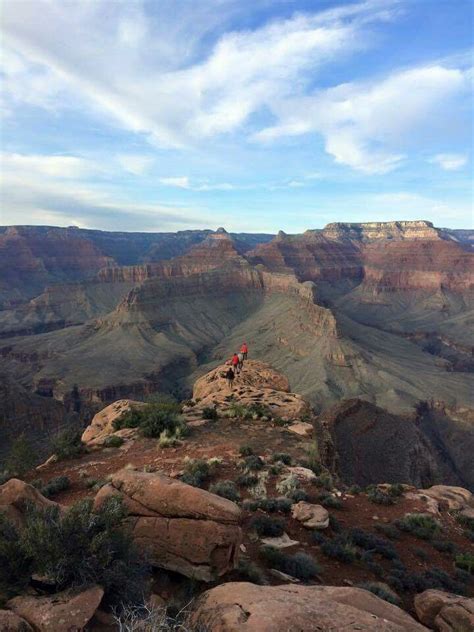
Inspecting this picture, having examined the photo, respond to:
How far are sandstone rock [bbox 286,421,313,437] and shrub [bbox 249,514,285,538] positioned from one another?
424 inches

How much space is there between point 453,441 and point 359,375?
2360 centimetres

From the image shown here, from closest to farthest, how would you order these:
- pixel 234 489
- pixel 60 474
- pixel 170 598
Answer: pixel 170 598 → pixel 234 489 → pixel 60 474

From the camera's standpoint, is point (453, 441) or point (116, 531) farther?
point (453, 441)

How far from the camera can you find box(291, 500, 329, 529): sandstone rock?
12.7 m

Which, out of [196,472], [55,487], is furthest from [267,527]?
[55,487]

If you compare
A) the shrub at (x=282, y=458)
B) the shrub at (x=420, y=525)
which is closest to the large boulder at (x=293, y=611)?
the shrub at (x=420, y=525)

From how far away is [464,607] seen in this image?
324 inches

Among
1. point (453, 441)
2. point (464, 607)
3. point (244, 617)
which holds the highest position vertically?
point (244, 617)

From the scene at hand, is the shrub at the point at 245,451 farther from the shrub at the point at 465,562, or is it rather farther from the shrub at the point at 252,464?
the shrub at the point at 465,562

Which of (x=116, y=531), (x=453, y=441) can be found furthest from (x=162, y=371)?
(x=116, y=531)

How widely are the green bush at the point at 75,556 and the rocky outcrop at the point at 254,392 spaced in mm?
17857

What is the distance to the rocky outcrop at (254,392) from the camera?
2595 cm

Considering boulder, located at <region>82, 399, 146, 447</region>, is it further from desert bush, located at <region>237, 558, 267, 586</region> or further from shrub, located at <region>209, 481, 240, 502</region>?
desert bush, located at <region>237, 558, 267, 586</region>

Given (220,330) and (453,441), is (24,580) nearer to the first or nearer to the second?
(453,441)
